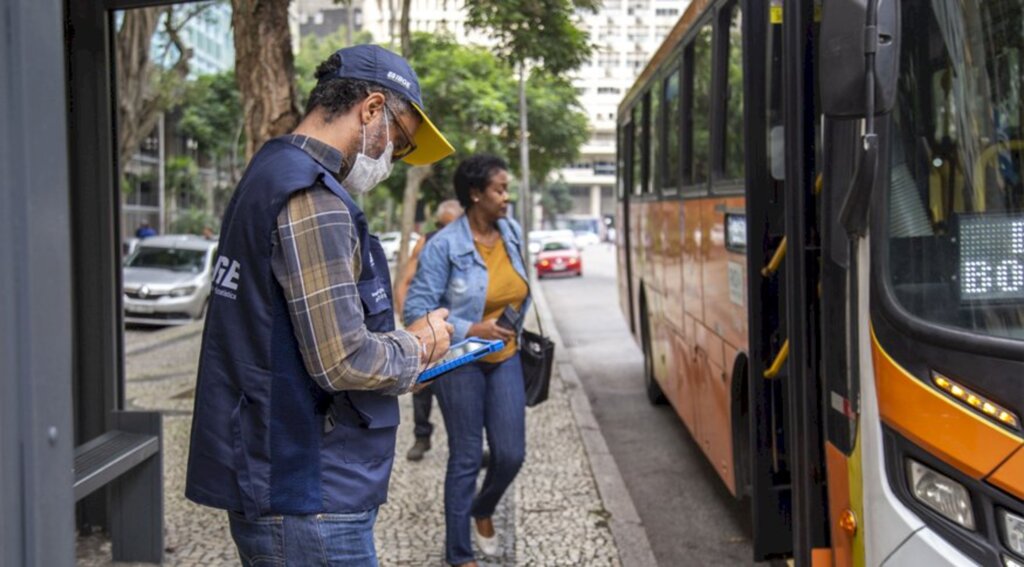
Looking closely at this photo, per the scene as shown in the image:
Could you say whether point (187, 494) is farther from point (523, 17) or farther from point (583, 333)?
point (583, 333)

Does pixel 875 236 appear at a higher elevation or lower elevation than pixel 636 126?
lower

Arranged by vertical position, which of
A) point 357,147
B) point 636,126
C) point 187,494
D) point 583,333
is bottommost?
point 583,333

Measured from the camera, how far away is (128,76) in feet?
53.6

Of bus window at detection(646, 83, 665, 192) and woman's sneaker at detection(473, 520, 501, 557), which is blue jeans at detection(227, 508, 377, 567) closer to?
woman's sneaker at detection(473, 520, 501, 557)

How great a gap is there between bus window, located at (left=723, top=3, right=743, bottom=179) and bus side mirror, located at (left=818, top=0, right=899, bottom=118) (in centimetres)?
236

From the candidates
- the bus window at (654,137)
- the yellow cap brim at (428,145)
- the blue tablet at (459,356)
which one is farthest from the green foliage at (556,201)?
the yellow cap brim at (428,145)

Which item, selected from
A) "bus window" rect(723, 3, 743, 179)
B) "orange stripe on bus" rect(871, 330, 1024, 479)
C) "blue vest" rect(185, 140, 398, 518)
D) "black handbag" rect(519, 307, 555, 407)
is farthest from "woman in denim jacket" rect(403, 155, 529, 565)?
"blue vest" rect(185, 140, 398, 518)

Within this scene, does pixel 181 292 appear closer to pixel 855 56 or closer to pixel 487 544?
pixel 487 544

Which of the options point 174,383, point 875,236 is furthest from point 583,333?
point 875,236

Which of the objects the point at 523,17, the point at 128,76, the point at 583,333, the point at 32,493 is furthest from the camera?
the point at 583,333

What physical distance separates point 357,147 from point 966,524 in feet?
5.64

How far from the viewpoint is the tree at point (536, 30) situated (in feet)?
37.2

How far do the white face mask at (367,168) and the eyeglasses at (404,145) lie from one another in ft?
0.06

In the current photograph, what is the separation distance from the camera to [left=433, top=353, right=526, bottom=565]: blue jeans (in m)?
4.83
